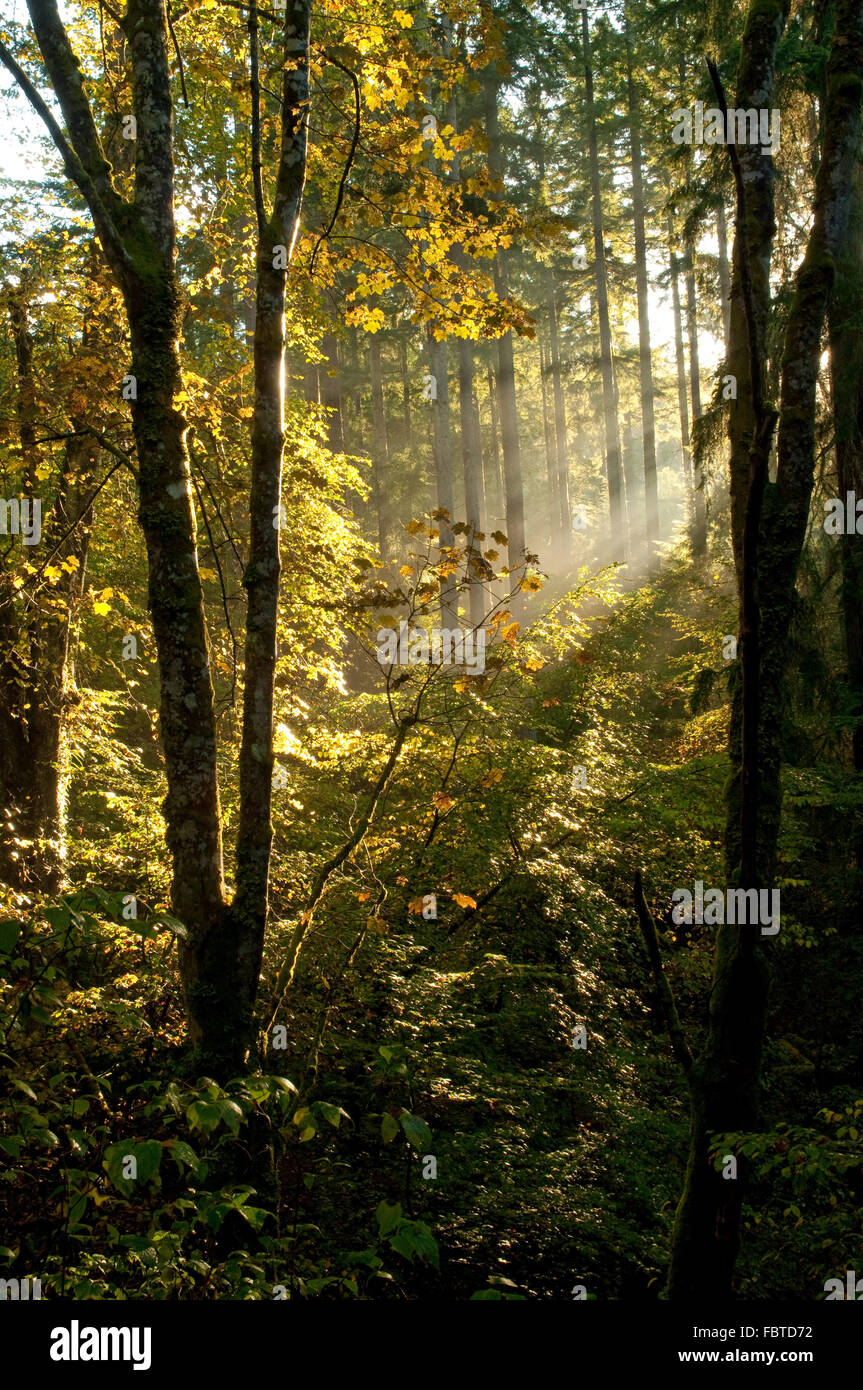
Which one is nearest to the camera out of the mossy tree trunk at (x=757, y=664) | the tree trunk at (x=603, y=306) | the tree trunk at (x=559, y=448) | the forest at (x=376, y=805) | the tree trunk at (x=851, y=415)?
the mossy tree trunk at (x=757, y=664)

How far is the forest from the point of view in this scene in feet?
11.8

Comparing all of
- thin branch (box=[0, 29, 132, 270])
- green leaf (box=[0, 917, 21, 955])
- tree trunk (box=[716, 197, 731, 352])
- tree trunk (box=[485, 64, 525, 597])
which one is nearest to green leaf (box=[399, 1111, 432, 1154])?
green leaf (box=[0, 917, 21, 955])

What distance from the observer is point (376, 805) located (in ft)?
18.5

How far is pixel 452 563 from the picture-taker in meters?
5.51

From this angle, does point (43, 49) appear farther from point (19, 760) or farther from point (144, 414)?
point (19, 760)

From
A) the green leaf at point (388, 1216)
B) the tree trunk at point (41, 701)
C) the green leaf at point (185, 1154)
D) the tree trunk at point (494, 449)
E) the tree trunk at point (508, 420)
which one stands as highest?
the tree trunk at point (494, 449)

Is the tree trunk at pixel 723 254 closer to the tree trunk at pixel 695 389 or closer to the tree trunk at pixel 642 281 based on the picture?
the tree trunk at pixel 695 389

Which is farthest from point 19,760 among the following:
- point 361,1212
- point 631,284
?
point 631,284

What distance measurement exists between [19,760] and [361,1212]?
5221 mm

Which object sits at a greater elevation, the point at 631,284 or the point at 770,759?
the point at 631,284

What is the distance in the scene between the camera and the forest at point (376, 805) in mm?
3594

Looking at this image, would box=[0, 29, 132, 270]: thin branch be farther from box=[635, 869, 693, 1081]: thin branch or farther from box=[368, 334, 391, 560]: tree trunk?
box=[368, 334, 391, 560]: tree trunk

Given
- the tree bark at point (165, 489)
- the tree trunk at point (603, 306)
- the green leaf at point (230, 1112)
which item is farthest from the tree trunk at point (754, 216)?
the tree trunk at point (603, 306)
